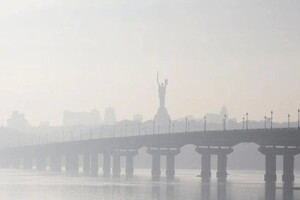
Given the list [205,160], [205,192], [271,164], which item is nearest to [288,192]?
[205,192]

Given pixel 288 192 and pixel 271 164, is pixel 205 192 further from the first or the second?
pixel 271 164

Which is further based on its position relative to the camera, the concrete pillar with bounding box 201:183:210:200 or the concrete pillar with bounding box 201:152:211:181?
the concrete pillar with bounding box 201:152:211:181

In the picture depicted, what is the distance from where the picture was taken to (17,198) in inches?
4562

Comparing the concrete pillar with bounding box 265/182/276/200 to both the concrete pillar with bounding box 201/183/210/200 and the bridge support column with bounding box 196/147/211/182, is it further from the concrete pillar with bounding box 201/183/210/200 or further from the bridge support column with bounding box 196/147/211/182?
the bridge support column with bounding box 196/147/211/182

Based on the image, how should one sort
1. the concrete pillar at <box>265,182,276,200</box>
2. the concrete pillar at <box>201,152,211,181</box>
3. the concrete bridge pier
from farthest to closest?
the concrete pillar at <box>201,152,211,181</box>
the concrete bridge pier
the concrete pillar at <box>265,182,276,200</box>

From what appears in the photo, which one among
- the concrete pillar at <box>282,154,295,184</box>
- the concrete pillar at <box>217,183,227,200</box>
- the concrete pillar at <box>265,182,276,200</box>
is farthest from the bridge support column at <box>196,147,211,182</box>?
the concrete pillar at <box>217,183,227,200</box>

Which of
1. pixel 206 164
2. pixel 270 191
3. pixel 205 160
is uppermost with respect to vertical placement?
pixel 205 160

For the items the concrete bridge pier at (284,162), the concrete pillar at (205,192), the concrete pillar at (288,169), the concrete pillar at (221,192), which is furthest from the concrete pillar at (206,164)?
the concrete pillar at (205,192)

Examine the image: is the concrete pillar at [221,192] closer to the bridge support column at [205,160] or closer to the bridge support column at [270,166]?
the bridge support column at [270,166]

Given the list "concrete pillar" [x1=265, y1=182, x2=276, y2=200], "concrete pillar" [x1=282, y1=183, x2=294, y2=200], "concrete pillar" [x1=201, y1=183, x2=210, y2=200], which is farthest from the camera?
"concrete pillar" [x1=265, y1=182, x2=276, y2=200]

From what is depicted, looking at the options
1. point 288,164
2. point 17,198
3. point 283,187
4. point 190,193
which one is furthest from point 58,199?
point 288,164

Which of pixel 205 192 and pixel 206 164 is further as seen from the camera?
pixel 206 164

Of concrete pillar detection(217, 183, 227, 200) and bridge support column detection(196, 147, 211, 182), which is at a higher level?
bridge support column detection(196, 147, 211, 182)

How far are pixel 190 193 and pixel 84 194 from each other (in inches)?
619
